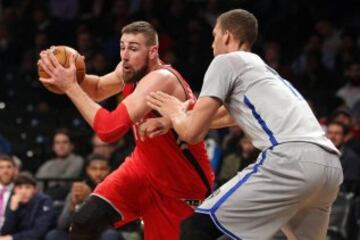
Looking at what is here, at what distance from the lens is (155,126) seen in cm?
580

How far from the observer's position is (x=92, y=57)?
1364cm

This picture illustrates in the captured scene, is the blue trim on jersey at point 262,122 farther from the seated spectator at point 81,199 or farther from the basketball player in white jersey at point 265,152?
the seated spectator at point 81,199

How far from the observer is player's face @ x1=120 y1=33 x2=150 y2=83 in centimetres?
627

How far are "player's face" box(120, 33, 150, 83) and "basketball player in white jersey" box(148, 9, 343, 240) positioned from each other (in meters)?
0.85

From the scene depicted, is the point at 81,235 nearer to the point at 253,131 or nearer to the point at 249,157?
the point at 253,131

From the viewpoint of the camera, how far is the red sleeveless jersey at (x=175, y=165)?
253 inches

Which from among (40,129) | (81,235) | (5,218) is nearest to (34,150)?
(40,129)

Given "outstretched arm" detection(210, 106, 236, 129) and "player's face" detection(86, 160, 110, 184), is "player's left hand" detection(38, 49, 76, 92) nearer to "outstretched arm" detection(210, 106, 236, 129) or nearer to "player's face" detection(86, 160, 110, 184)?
"outstretched arm" detection(210, 106, 236, 129)

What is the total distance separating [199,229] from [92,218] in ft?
4.32

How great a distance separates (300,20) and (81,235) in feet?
27.3

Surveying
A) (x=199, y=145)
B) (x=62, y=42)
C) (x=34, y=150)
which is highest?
(x=199, y=145)

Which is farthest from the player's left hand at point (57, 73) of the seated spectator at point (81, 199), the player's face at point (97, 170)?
the player's face at point (97, 170)

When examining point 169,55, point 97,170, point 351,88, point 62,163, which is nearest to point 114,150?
point 62,163

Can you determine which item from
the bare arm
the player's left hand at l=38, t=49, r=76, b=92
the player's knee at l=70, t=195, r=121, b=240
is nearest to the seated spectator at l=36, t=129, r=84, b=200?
Answer: the bare arm
